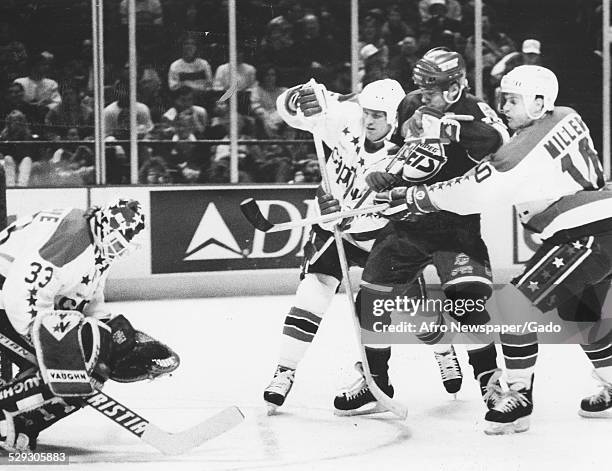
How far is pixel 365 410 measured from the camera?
13.0ft

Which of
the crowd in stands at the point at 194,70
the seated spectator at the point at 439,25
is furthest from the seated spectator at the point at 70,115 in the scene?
the seated spectator at the point at 439,25

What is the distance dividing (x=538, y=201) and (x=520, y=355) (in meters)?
0.46

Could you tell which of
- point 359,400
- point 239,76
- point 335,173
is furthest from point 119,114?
point 359,400

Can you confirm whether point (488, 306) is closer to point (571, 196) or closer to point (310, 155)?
point (571, 196)

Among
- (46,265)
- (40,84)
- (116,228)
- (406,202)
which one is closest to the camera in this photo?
(46,265)

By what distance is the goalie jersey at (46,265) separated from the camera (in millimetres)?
3121

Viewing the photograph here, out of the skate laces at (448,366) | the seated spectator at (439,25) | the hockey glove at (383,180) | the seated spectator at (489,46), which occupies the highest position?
the seated spectator at (439,25)

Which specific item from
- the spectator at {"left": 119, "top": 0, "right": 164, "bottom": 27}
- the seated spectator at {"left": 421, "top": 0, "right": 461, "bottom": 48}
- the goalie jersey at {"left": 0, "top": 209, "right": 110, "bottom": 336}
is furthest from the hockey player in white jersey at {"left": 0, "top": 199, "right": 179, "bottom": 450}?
the seated spectator at {"left": 421, "top": 0, "right": 461, "bottom": 48}

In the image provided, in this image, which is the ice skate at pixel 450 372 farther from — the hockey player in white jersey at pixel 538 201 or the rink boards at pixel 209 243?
the rink boards at pixel 209 243

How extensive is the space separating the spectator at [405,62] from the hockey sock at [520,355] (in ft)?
12.6

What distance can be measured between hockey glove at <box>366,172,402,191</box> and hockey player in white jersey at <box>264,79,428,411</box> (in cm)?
7

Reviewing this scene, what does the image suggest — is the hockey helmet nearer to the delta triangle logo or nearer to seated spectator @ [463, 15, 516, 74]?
the delta triangle logo

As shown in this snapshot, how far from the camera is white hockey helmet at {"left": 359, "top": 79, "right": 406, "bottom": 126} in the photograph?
3.95 metres

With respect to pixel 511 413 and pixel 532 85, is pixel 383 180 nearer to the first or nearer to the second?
pixel 532 85
